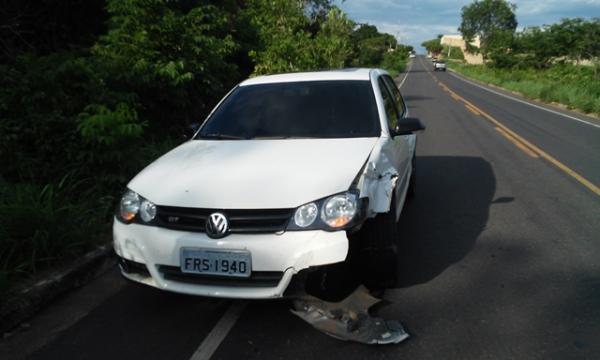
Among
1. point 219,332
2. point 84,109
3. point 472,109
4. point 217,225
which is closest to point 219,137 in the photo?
point 217,225

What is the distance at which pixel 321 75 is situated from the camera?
4.72 meters

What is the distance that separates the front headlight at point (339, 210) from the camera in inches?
114

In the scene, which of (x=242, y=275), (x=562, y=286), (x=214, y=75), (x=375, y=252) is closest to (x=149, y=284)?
(x=242, y=275)

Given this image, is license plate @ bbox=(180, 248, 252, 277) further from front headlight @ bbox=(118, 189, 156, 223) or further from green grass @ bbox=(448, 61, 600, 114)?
green grass @ bbox=(448, 61, 600, 114)

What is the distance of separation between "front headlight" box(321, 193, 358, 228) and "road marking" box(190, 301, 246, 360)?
0.98m

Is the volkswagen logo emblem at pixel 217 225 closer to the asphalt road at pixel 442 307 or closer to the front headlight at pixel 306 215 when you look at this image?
the front headlight at pixel 306 215

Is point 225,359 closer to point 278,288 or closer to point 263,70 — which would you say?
point 278,288

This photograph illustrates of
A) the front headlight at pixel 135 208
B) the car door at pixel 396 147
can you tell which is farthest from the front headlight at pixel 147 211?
the car door at pixel 396 147

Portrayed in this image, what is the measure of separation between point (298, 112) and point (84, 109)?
8.87 ft

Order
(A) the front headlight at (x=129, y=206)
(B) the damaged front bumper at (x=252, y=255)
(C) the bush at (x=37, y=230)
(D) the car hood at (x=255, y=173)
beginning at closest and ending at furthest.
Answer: (B) the damaged front bumper at (x=252, y=255) → (D) the car hood at (x=255, y=173) → (A) the front headlight at (x=129, y=206) → (C) the bush at (x=37, y=230)

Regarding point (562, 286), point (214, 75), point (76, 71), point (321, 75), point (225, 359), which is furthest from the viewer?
point (214, 75)

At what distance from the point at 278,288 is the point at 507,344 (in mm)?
1409

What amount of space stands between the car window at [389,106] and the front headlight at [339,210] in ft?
4.71

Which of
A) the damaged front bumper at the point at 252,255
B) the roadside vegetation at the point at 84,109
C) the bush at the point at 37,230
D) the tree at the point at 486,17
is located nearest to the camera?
the damaged front bumper at the point at 252,255
